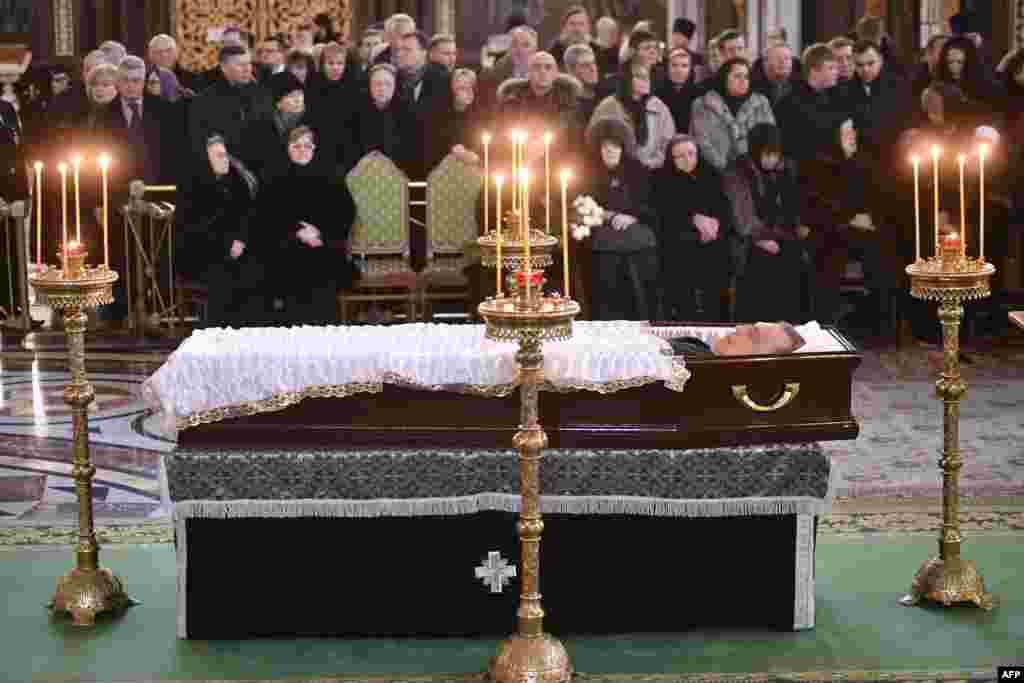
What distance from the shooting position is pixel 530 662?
5.58 meters

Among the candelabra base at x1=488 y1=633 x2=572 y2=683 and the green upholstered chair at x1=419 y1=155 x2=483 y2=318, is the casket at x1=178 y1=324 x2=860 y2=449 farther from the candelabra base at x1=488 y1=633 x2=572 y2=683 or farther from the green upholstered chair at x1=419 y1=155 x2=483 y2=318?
the green upholstered chair at x1=419 y1=155 x2=483 y2=318

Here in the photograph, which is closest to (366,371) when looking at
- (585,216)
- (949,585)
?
(949,585)

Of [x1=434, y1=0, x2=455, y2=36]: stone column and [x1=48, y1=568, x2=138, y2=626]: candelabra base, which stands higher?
[x1=434, y1=0, x2=455, y2=36]: stone column

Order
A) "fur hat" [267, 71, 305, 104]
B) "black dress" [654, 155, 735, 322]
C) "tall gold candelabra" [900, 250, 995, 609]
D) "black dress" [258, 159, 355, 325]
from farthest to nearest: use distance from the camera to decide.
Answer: "fur hat" [267, 71, 305, 104], "black dress" [654, 155, 735, 322], "black dress" [258, 159, 355, 325], "tall gold candelabra" [900, 250, 995, 609]

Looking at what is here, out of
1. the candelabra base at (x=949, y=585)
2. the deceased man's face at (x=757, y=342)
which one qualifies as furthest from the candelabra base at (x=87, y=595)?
the candelabra base at (x=949, y=585)

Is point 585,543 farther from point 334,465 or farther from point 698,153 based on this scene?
point 698,153

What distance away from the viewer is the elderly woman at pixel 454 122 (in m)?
12.6

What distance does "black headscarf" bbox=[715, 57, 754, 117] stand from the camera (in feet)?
40.4

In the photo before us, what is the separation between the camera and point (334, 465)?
6.10 m

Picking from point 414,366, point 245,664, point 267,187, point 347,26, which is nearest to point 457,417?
point 414,366

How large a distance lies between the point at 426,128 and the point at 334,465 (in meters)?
6.98

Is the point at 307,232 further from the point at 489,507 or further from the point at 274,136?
the point at 489,507

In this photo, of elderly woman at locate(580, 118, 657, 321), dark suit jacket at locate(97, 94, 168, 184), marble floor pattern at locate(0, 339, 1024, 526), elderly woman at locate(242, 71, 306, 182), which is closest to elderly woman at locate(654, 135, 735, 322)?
elderly woman at locate(580, 118, 657, 321)

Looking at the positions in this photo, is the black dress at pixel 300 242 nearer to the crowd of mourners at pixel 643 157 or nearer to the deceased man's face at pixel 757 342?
the crowd of mourners at pixel 643 157
